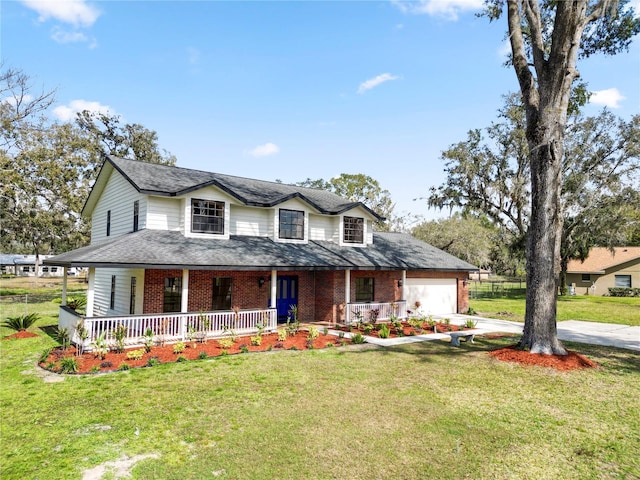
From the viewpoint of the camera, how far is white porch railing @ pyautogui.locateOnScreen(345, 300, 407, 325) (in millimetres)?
17516

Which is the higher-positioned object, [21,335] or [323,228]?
[323,228]

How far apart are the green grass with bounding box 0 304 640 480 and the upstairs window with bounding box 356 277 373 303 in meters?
9.11

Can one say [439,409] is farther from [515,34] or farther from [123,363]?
[515,34]

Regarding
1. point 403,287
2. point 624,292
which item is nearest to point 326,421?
point 403,287

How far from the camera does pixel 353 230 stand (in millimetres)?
20859

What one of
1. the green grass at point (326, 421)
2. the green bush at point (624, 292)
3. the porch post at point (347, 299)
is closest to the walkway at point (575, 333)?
the porch post at point (347, 299)

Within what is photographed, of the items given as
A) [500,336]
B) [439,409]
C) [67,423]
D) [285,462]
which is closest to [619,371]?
[500,336]

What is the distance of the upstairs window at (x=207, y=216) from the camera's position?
15.7 meters

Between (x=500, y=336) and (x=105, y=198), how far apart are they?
773 inches

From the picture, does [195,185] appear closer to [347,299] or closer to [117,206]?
[117,206]

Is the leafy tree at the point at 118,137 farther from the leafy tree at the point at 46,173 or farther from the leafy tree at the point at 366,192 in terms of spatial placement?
the leafy tree at the point at 366,192

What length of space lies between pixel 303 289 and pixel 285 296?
40.2 inches

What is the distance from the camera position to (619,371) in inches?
405

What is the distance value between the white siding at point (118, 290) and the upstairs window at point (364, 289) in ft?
33.5
